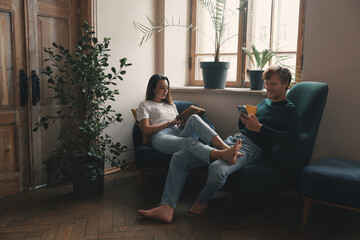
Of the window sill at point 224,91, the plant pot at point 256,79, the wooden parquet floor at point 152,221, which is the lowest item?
the wooden parquet floor at point 152,221

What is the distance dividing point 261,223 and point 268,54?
5.27 ft

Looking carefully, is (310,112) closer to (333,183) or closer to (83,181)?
(333,183)

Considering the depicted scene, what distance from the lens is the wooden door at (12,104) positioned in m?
2.64

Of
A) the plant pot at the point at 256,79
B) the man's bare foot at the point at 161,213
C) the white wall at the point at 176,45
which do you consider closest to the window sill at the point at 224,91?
the plant pot at the point at 256,79

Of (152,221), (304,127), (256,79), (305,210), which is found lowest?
(152,221)

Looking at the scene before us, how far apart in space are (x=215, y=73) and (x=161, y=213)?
1699 mm

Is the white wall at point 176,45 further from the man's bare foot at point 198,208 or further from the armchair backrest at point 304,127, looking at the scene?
the man's bare foot at point 198,208

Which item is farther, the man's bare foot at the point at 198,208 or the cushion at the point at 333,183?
the man's bare foot at the point at 198,208

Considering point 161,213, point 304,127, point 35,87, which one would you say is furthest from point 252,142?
point 35,87

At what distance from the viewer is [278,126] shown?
7.82 feet

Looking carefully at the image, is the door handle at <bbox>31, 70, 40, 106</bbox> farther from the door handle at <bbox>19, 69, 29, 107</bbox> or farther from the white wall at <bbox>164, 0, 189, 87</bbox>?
the white wall at <bbox>164, 0, 189, 87</bbox>

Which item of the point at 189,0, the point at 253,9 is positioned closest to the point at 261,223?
the point at 253,9

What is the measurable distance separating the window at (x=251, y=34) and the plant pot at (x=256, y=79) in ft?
Answer: 1.01

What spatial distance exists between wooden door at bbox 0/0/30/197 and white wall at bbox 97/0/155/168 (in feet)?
2.41
